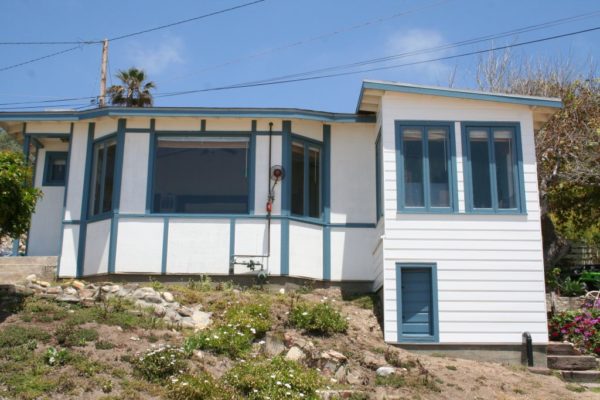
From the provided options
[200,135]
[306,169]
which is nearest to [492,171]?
[306,169]

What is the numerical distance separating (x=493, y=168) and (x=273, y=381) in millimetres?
6775

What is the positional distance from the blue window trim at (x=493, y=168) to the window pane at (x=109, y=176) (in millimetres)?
7606

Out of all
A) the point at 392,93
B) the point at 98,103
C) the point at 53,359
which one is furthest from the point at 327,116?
the point at 98,103

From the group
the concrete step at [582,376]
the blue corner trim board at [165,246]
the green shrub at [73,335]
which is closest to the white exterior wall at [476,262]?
the concrete step at [582,376]

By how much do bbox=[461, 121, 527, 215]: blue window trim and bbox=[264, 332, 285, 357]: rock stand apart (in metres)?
4.78

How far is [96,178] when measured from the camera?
642 inches

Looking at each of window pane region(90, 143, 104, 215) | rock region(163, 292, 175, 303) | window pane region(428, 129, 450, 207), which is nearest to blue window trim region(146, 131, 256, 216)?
window pane region(90, 143, 104, 215)

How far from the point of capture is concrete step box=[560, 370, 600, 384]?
1278 cm

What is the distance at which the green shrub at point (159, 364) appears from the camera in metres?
10.0

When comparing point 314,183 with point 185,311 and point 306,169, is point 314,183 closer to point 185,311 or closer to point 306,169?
point 306,169

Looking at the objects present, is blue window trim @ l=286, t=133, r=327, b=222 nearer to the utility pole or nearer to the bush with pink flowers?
the bush with pink flowers

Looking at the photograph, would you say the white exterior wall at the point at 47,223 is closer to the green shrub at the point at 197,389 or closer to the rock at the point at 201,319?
the rock at the point at 201,319

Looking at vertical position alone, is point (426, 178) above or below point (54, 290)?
above

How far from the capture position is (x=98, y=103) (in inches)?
1036
